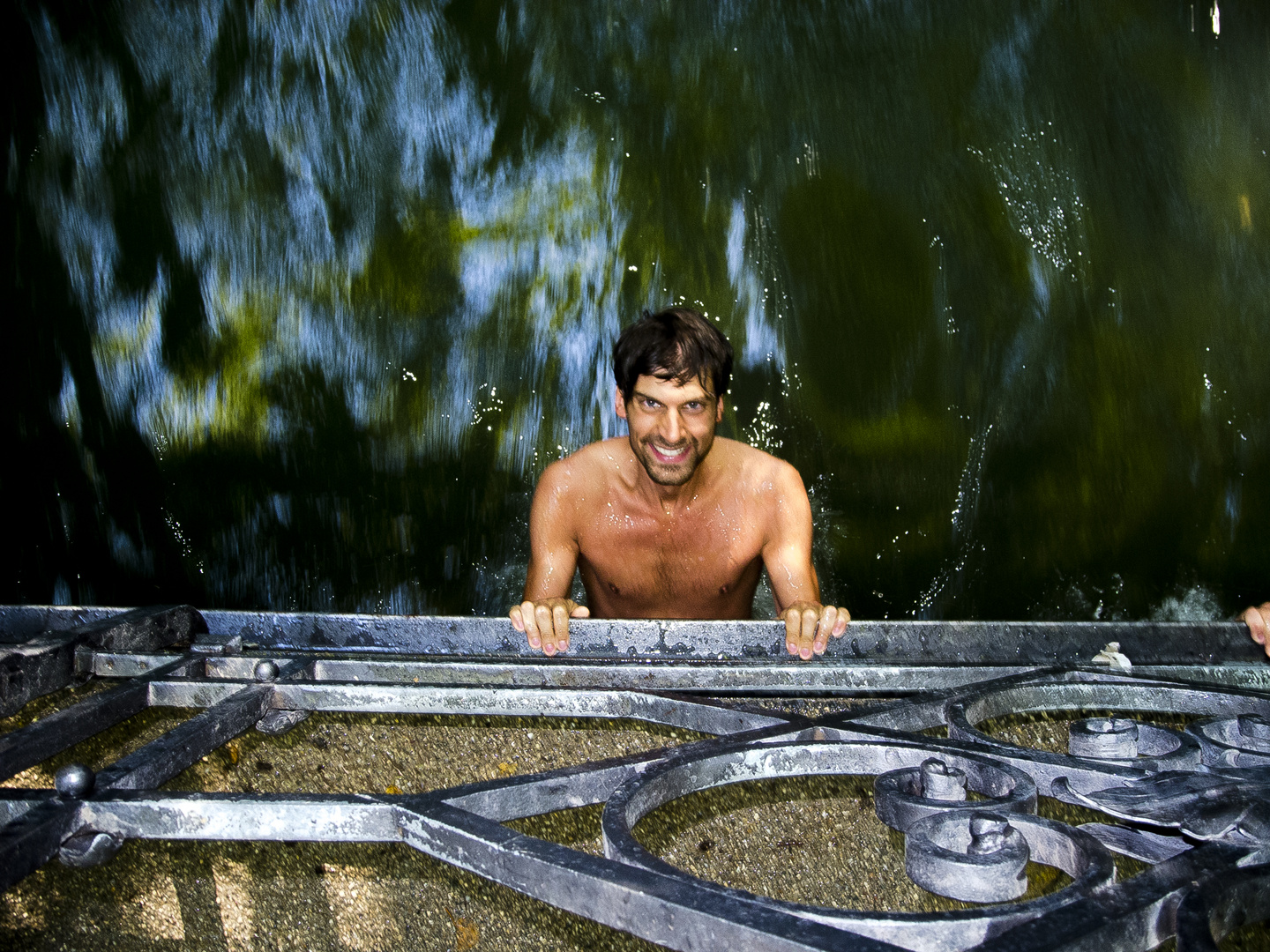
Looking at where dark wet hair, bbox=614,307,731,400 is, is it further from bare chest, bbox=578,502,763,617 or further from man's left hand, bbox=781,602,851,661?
man's left hand, bbox=781,602,851,661

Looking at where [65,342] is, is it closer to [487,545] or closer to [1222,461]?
[487,545]

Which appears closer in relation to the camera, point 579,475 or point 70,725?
point 70,725

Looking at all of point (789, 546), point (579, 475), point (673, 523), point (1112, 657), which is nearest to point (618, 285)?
point (579, 475)

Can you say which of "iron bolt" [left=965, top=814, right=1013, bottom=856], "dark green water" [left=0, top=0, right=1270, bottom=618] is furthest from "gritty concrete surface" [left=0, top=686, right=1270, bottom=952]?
"dark green water" [left=0, top=0, right=1270, bottom=618]

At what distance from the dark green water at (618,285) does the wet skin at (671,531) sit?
2.58 m

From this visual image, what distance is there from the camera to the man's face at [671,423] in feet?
9.98

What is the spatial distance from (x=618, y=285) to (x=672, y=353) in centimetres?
335

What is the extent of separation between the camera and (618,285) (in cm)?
629

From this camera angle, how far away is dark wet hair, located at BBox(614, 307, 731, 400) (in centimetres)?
304

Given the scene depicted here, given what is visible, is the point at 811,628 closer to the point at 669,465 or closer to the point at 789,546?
the point at 669,465

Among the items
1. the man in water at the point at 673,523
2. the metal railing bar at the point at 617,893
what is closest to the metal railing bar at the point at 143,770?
the metal railing bar at the point at 617,893

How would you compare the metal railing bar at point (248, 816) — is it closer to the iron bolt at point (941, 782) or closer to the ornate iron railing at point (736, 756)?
the ornate iron railing at point (736, 756)

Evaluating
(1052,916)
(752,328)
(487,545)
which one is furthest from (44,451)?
(1052,916)

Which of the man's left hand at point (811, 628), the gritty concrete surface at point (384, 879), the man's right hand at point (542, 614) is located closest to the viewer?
the gritty concrete surface at point (384, 879)
